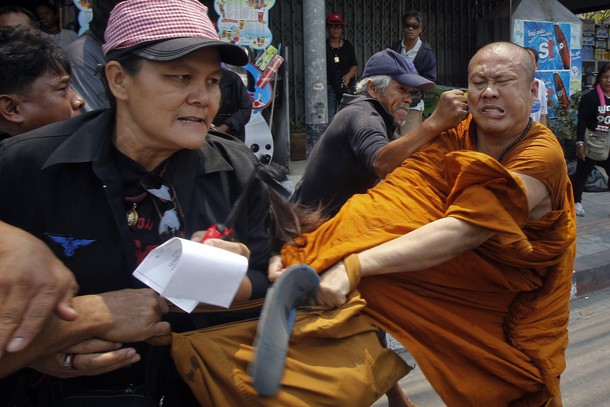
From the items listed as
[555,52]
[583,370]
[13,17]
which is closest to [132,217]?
[13,17]

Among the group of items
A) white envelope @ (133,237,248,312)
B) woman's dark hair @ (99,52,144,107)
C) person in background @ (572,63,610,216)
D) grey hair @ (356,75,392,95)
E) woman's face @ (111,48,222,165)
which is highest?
woman's dark hair @ (99,52,144,107)

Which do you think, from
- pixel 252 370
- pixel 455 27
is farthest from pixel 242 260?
pixel 455 27

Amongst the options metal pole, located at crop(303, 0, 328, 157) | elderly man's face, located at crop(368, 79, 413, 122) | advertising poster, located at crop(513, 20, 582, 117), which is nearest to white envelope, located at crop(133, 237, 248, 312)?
elderly man's face, located at crop(368, 79, 413, 122)

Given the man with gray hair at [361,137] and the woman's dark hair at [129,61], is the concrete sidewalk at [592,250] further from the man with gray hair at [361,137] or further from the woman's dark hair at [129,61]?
the woman's dark hair at [129,61]

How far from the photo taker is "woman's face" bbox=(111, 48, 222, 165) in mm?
1414

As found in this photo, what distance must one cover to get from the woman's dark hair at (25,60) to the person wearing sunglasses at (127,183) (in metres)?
0.56

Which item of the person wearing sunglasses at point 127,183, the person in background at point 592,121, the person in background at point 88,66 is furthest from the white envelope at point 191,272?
the person in background at point 592,121

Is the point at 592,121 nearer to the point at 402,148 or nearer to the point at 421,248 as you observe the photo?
the point at 402,148

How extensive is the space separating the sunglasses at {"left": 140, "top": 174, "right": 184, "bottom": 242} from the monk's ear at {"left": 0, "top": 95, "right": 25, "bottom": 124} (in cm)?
75

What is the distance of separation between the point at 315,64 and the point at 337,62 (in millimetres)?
1189

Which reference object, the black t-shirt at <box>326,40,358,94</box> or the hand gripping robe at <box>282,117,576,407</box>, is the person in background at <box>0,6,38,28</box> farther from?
the black t-shirt at <box>326,40,358,94</box>

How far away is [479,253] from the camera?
1.82 meters

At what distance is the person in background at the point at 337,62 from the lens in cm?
694

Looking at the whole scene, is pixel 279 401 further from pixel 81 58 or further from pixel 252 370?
pixel 81 58
